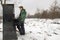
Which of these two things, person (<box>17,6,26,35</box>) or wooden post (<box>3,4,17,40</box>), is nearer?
wooden post (<box>3,4,17,40</box>)

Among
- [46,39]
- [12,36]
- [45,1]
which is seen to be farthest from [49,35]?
[45,1]

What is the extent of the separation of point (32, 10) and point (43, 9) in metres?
0.97

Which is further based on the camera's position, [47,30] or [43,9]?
[43,9]

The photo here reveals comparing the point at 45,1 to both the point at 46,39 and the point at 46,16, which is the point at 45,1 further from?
the point at 46,39

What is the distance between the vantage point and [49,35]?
998 centimetres

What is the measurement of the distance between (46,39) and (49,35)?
0.77 metres

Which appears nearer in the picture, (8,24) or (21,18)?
(8,24)

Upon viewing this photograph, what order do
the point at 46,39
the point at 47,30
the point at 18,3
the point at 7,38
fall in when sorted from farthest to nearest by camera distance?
the point at 18,3 < the point at 47,30 < the point at 46,39 < the point at 7,38

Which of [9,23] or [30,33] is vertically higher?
[9,23]

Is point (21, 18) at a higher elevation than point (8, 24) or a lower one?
higher

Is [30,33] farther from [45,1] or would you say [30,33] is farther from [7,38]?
[45,1]

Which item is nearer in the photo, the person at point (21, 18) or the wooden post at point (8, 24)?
the wooden post at point (8, 24)

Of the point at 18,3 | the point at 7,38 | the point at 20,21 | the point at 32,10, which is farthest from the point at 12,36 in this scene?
the point at 32,10

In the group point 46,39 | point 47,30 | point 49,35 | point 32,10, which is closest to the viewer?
point 46,39
